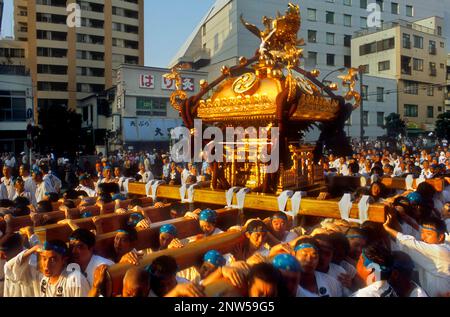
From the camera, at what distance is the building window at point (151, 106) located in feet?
92.8

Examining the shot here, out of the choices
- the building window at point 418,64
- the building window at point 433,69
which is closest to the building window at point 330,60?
the building window at point 418,64

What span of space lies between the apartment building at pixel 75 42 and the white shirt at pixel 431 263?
4167 centimetres

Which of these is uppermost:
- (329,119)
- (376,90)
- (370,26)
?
(370,26)

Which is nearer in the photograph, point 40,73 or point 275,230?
point 275,230

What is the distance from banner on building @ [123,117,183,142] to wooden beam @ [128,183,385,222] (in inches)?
899

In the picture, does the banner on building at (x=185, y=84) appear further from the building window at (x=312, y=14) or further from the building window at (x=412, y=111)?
the building window at (x=412, y=111)

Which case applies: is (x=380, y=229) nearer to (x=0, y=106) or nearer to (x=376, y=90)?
(x=0, y=106)

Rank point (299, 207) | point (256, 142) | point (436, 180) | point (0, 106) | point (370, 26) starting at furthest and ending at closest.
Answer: point (370, 26)
point (0, 106)
point (436, 180)
point (256, 142)
point (299, 207)

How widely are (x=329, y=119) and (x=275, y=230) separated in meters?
2.74

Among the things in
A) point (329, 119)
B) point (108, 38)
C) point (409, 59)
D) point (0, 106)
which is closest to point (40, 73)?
point (108, 38)

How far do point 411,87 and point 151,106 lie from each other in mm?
24706

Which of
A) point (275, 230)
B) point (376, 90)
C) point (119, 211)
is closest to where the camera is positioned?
point (275, 230)

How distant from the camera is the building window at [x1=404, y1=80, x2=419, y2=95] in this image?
1409 inches

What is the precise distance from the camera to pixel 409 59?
115ft
